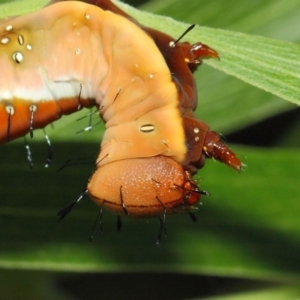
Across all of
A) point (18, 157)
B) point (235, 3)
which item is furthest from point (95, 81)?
point (235, 3)

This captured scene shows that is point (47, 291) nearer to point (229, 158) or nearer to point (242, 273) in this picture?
point (242, 273)

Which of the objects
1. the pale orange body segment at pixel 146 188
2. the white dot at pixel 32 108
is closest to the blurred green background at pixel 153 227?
the white dot at pixel 32 108

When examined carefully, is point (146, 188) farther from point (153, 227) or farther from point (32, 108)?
point (153, 227)

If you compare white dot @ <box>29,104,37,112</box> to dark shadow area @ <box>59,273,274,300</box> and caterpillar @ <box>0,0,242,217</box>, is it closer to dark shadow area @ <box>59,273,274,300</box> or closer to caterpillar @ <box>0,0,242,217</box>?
caterpillar @ <box>0,0,242,217</box>

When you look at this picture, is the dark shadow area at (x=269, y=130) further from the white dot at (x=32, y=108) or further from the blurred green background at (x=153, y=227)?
the white dot at (x=32, y=108)

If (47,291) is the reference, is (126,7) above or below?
above

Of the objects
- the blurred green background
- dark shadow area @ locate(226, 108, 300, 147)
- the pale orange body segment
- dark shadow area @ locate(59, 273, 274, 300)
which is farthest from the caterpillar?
dark shadow area @ locate(59, 273, 274, 300)
